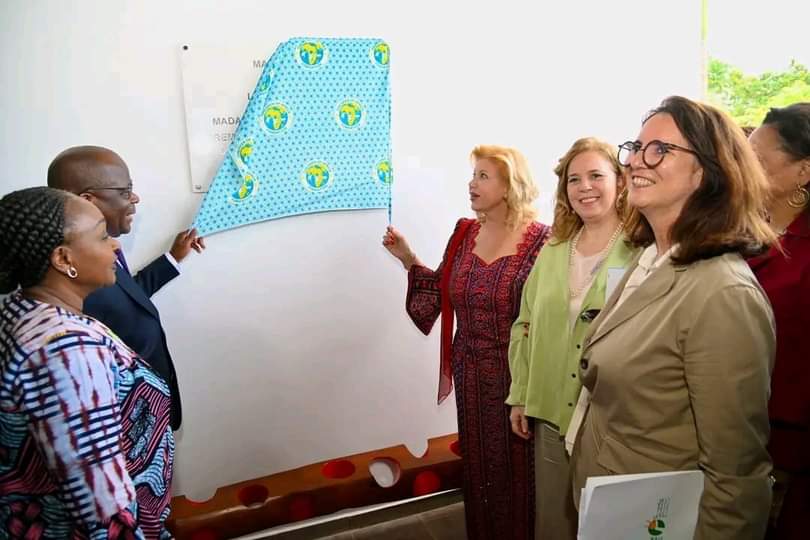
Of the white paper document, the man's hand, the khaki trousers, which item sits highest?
the man's hand

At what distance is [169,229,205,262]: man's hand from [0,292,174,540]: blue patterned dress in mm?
1030

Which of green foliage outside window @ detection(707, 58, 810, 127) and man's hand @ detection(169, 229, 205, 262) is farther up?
green foliage outside window @ detection(707, 58, 810, 127)

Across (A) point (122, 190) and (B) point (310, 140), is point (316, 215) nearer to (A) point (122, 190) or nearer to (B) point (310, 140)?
(B) point (310, 140)

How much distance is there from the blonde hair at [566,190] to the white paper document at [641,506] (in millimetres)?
921

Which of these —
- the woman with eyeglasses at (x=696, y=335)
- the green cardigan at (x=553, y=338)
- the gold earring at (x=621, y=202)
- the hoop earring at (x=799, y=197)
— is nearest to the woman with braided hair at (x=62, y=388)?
the woman with eyeglasses at (x=696, y=335)

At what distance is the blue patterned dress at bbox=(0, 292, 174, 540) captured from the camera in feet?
3.21

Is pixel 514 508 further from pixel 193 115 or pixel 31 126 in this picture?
pixel 31 126

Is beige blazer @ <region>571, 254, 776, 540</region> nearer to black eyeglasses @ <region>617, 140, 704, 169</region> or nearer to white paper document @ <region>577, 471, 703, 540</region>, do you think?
white paper document @ <region>577, 471, 703, 540</region>

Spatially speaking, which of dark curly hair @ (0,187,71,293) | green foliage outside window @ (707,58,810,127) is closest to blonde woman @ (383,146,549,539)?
dark curly hair @ (0,187,71,293)

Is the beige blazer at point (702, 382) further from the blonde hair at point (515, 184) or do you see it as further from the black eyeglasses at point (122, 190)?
the black eyeglasses at point (122, 190)

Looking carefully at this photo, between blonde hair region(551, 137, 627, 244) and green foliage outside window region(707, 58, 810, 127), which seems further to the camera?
A: green foliage outside window region(707, 58, 810, 127)

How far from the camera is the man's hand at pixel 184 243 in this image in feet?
6.95

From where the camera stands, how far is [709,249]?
103 centimetres

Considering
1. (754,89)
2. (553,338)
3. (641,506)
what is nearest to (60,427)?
(641,506)
